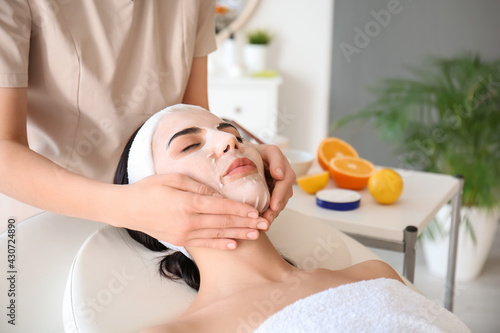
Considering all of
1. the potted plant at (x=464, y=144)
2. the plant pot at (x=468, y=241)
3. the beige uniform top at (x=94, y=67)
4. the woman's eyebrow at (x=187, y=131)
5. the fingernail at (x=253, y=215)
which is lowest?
the plant pot at (x=468, y=241)

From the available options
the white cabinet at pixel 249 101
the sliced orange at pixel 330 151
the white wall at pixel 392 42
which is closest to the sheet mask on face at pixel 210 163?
the sliced orange at pixel 330 151

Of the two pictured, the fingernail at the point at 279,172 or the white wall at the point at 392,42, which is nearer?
the fingernail at the point at 279,172

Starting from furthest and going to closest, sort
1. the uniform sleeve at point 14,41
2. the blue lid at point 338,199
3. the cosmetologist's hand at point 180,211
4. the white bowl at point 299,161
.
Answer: the white bowl at point 299,161
the blue lid at point 338,199
the uniform sleeve at point 14,41
the cosmetologist's hand at point 180,211

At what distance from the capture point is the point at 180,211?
88cm

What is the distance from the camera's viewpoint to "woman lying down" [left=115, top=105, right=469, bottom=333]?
0.95 meters

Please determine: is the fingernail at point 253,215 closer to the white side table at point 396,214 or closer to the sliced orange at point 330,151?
the white side table at point 396,214

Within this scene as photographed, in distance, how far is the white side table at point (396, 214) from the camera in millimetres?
1516

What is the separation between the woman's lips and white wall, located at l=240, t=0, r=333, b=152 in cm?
249

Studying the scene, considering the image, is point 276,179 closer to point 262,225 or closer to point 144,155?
point 262,225

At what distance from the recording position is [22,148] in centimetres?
98

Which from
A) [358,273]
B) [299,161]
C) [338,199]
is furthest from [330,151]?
[358,273]

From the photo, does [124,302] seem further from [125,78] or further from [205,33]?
[205,33]

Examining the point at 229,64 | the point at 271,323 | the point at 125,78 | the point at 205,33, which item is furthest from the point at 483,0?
the point at 271,323

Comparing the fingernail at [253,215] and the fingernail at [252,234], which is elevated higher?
the fingernail at [253,215]
